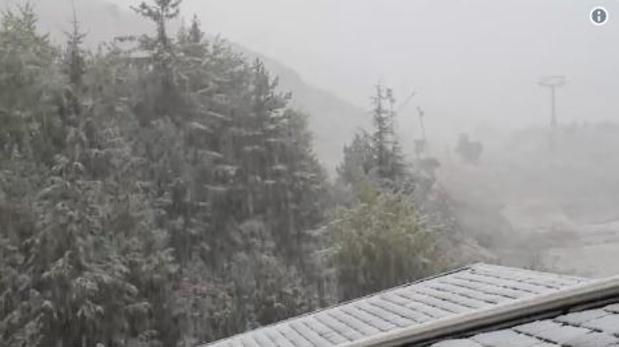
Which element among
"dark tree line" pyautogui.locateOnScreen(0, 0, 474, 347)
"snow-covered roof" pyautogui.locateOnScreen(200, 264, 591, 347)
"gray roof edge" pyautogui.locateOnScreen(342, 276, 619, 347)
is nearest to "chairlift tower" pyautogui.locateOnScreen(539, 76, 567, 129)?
"dark tree line" pyautogui.locateOnScreen(0, 0, 474, 347)

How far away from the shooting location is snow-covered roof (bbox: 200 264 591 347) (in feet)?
14.1

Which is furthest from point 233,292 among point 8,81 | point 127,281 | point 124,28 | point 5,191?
point 124,28

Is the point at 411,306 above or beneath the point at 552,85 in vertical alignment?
beneath

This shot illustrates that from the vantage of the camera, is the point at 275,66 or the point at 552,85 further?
the point at 275,66

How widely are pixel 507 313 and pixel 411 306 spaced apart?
3.03m

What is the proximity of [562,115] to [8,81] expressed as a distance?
12492 millimetres

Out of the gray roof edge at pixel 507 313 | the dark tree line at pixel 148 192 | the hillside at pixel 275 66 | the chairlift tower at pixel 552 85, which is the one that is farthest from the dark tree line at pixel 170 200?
the gray roof edge at pixel 507 313

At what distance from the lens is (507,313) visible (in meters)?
1.90

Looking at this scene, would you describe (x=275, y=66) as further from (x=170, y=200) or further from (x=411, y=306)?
(x=411, y=306)

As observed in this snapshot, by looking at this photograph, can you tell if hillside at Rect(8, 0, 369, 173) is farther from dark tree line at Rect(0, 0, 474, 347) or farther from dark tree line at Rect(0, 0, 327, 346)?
dark tree line at Rect(0, 0, 327, 346)

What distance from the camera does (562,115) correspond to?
18.1 m

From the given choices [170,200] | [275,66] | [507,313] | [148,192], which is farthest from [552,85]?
[275,66]

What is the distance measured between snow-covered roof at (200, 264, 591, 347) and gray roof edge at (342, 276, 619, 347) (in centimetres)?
167

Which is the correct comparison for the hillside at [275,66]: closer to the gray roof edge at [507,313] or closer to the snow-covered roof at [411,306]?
the snow-covered roof at [411,306]
